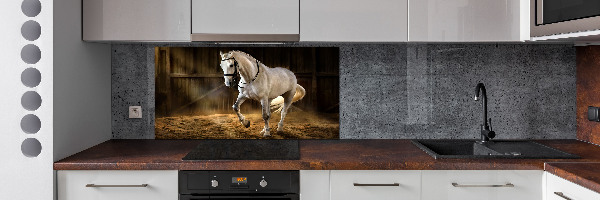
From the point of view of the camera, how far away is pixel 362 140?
2.75 metres

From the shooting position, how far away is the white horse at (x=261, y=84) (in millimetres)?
2715

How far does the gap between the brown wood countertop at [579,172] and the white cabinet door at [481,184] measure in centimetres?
10

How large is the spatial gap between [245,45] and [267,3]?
1.36ft

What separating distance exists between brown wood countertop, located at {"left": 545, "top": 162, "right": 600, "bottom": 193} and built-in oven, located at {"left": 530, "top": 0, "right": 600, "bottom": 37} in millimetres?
535

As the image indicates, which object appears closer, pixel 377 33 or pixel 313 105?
pixel 377 33

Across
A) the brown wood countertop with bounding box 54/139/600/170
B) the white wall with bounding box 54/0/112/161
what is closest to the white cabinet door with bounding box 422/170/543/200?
the brown wood countertop with bounding box 54/139/600/170

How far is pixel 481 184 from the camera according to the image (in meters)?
2.09

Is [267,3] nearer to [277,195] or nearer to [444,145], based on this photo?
[277,195]
